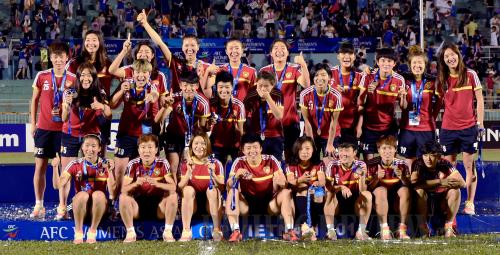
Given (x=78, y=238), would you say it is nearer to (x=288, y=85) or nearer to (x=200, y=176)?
(x=200, y=176)

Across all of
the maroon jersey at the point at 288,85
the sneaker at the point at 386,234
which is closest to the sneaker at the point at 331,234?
the sneaker at the point at 386,234

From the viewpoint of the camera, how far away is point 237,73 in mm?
8992

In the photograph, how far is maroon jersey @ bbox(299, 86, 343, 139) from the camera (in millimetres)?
8727

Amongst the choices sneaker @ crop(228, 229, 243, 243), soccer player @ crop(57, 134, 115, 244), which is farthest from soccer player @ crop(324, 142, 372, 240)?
soccer player @ crop(57, 134, 115, 244)

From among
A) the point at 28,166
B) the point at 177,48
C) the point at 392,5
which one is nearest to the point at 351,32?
the point at 392,5

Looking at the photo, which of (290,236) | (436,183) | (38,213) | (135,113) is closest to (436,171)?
(436,183)

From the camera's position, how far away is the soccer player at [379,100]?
348 inches

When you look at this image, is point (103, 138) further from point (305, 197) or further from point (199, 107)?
point (305, 197)

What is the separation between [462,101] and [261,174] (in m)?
2.30

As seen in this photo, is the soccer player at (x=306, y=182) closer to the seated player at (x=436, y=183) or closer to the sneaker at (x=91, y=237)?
the seated player at (x=436, y=183)

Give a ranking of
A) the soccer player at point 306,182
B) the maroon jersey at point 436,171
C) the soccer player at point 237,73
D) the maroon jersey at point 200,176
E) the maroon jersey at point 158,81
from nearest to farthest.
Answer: the soccer player at point 306,182, the maroon jersey at point 200,176, the maroon jersey at point 436,171, the maroon jersey at point 158,81, the soccer player at point 237,73

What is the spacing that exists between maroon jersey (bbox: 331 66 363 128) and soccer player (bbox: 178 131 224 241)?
160 cm

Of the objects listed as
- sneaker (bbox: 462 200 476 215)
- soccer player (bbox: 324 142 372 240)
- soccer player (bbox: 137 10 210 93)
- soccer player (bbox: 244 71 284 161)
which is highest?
soccer player (bbox: 137 10 210 93)

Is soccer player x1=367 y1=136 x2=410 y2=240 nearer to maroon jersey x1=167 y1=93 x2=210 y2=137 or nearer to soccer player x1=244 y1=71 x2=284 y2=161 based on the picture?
soccer player x1=244 y1=71 x2=284 y2=161
